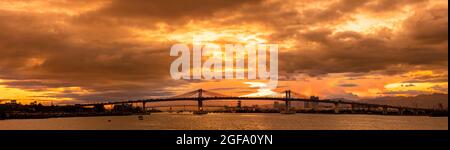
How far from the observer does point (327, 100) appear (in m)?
144
